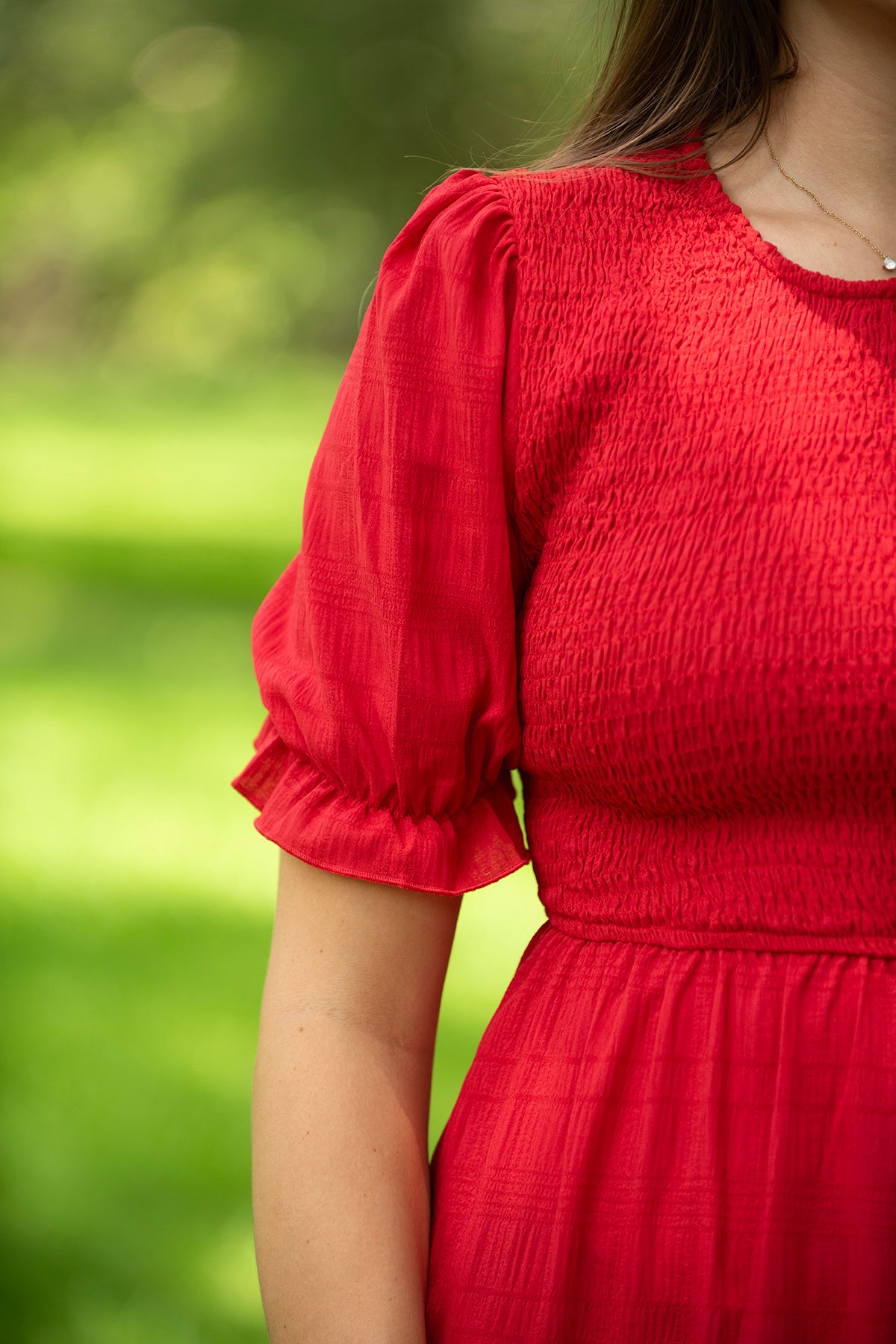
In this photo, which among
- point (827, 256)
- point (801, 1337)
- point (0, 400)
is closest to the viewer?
Result: point (801, 1337)

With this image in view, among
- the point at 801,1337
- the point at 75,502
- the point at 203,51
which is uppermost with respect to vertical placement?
the point at 203,51

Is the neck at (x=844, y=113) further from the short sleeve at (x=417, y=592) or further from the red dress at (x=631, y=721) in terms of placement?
the short sleeve at (x=417, y=592)

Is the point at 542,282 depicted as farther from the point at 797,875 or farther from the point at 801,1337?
the point at 801,1337

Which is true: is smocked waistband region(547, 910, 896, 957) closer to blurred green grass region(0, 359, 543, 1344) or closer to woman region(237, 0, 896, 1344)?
woman region(237, 0, 896, 1344)

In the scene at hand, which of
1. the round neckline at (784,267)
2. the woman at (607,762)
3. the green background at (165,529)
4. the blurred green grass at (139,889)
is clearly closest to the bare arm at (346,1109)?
the woman at (607,762)

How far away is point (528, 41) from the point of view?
6035mm

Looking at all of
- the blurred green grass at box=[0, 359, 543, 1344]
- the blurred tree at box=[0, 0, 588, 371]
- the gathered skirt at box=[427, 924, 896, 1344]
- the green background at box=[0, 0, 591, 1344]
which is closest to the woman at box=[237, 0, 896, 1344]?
the gathered skirt at box=[427, 924, 896, 1344]

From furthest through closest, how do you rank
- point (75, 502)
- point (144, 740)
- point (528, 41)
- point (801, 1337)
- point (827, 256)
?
1. point (528, 41)
2. point (75, 502)
3. point (144, 740)
4. point (827, 256)
5. point (801, 1337)

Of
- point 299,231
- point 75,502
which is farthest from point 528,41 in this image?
point 75,502

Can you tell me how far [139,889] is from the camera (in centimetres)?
261

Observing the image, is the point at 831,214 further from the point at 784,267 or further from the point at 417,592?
the point at 417,592

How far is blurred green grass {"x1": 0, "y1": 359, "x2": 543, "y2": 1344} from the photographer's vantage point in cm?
193

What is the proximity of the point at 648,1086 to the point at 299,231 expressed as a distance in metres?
6.12

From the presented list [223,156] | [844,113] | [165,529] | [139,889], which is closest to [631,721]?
[844,113]
